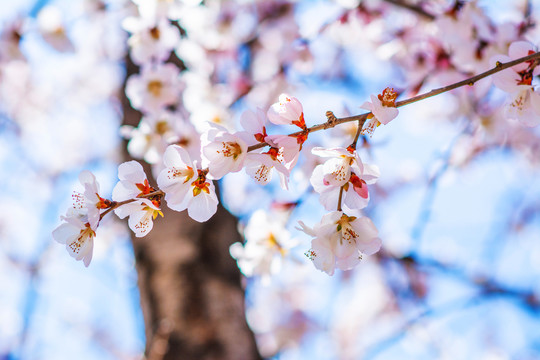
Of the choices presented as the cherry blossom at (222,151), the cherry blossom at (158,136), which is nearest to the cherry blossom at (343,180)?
the cherry blossom at (222,151)

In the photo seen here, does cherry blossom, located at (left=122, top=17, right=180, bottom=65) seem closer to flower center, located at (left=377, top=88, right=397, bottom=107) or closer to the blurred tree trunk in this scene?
the blurred tree trunk

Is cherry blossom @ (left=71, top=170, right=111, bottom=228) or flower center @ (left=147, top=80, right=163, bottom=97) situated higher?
flower center @ (left=147, top=80, right=163, bottom=97)

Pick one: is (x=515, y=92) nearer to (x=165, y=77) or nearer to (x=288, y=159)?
(x=288, y=159)

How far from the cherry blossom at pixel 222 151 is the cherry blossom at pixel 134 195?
Result: 12 cm

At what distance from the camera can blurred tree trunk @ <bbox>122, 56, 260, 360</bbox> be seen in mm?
1250

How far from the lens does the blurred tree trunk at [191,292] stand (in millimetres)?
1250

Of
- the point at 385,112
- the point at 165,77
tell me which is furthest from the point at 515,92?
the point at 165,77

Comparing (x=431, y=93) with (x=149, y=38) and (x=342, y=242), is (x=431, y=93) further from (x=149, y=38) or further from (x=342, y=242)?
(x=149, y=38)

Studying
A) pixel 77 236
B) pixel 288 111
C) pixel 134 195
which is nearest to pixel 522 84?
pixel 288 111

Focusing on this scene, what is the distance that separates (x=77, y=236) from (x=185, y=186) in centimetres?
20

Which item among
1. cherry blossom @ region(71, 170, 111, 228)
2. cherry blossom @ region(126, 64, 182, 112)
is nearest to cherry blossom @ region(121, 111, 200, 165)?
cherry blossom @ region(126, 64, 182, 112)

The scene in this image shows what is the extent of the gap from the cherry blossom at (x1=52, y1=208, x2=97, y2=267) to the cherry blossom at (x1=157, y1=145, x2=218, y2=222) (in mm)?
134

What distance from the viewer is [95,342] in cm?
520

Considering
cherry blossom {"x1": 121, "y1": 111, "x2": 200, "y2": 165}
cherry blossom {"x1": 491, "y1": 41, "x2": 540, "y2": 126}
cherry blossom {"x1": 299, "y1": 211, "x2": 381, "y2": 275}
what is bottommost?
cherry blossom {"x1": 299, "y1": 211, "x2": 381, "y2": 275}
